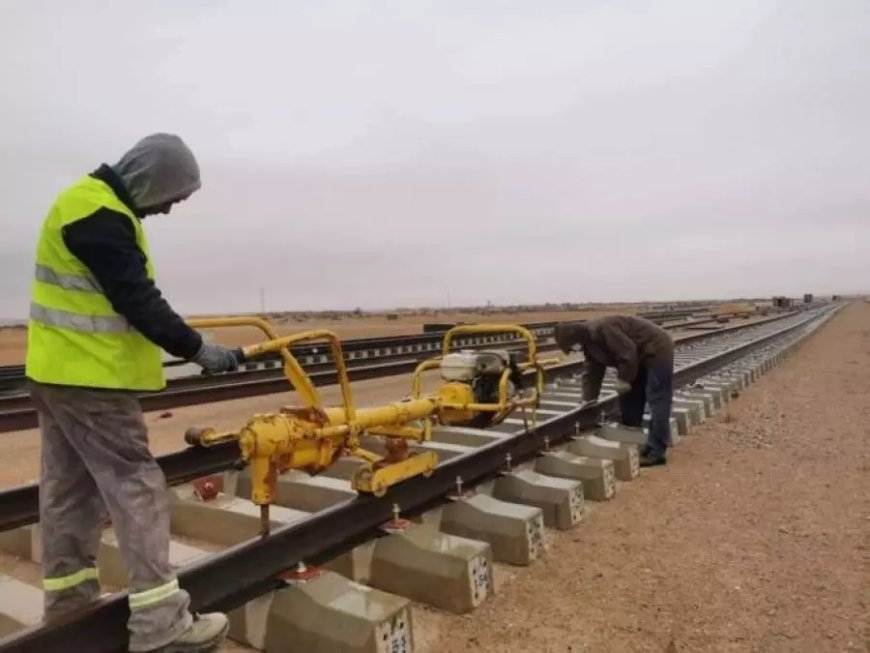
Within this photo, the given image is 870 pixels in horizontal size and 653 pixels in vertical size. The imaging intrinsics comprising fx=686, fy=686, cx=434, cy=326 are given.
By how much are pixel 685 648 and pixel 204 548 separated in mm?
2594

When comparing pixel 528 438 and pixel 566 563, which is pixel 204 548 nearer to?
pixel 566 563

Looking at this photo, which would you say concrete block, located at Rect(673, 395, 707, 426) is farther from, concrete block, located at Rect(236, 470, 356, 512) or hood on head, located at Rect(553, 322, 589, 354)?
concrete block, located at Rect(236, 470, 356, 512)

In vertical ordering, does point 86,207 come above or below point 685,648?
above

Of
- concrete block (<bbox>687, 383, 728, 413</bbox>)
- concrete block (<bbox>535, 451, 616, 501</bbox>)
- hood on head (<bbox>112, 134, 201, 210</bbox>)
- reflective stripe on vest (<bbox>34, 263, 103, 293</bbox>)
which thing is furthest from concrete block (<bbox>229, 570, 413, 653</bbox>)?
concrete block (<bbox>687, 383, 728, 413</bbox>)

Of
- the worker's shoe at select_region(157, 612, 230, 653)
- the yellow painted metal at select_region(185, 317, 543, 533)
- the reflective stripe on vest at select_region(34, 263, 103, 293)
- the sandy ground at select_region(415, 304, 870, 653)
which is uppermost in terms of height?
the reflective stripe on vest at select_region(34, 263, 103, 293)

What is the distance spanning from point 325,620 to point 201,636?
0.49 metres

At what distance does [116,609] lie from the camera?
8.16 feet

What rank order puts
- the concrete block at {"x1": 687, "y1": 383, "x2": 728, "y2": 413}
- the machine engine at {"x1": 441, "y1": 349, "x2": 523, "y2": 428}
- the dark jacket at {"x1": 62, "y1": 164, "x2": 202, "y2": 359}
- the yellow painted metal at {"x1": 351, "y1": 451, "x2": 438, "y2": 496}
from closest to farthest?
the dark jacket at {"x1": 62, "y1": 164, "x2": 202, "y2": 359}, the yellow painted metal at {"x1": 351, "y1": 451, "x2": 438, "y2": 496}, the machine engine at {"x1": 441, "y1": 349, "x2": 523, "y2": 428}, the concrete block at {"x1": 687, "y1": 383, "x2": 728, "y2": 413}

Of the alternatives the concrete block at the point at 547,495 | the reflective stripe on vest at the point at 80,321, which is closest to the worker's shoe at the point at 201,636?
the reflective stripe on vest at the point at 80,321

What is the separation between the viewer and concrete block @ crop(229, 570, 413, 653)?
264 centimetres

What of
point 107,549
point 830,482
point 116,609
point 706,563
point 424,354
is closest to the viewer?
point 116,609

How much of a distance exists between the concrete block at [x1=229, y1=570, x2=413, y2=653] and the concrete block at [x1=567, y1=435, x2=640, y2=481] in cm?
304

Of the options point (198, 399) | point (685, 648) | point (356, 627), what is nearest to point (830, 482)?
point (685, 648)

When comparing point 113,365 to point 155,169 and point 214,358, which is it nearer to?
point 214,358
